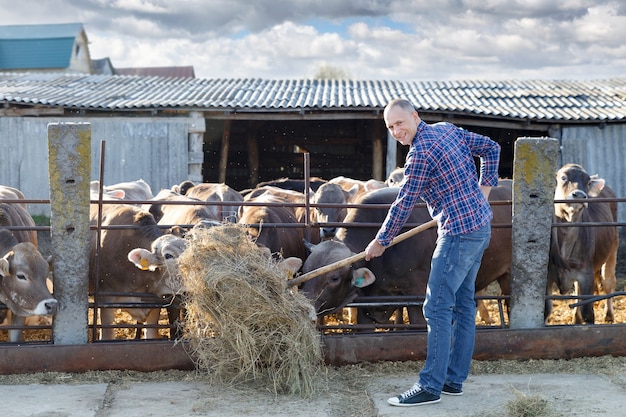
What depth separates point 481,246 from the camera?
5.13 metres

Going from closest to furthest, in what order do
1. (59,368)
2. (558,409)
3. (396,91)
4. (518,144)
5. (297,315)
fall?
(558,409) < (297,315) < (59,368) < (518,144) < (396,91)

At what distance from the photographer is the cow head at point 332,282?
20.3 feet

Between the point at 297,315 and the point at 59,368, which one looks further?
the point at 59,368

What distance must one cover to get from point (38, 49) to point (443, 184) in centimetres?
3856

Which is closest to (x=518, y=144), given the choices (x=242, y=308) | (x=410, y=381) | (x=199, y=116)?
(x=410, y=381)

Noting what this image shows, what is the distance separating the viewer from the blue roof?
39.1 meters

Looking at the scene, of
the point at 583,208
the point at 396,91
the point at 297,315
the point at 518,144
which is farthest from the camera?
the point at 396,91

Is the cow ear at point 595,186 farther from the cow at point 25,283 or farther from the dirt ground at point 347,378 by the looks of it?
the cow at point 25,283

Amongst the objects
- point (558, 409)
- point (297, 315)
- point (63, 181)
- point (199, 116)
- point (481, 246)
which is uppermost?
point (199, 116)

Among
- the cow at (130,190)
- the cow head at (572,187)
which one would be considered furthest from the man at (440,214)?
the cow at (130,190)

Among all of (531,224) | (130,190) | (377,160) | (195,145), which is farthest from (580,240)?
(195,145)

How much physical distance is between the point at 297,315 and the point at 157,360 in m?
1.24

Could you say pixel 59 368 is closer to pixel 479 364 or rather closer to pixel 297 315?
pixel 297 315

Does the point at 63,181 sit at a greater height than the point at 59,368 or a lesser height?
greater
